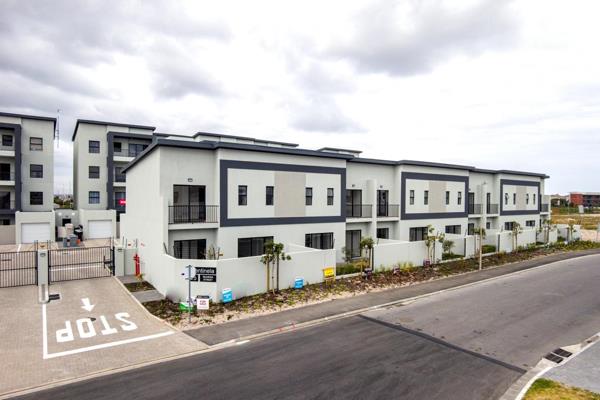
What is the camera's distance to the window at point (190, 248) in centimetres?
2019

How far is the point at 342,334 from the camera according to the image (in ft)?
43.3

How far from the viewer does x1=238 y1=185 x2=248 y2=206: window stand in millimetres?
21391

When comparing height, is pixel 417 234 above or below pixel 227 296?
above

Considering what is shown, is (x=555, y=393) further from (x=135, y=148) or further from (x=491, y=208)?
(x=135, y=148)

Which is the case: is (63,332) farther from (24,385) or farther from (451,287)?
(451,287)

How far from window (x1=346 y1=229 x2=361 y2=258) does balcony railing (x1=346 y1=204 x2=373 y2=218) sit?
1295mm

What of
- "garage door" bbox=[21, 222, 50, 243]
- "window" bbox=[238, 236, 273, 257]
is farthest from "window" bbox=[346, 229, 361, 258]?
"garage door" bbox=[21, 222, 50, 243]

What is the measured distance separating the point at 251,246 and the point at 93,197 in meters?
32.7

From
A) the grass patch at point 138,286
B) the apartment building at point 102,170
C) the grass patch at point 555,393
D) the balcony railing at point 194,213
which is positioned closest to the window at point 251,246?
the balcony railing at point 194,213

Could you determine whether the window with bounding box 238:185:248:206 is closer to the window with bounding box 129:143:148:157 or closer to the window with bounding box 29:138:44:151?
the window with bounding box 129:143:148:157

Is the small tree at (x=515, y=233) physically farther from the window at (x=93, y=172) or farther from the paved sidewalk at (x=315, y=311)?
the window at (x=93, y=172)

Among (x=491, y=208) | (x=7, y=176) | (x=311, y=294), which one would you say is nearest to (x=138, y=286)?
(x=311, y=294)

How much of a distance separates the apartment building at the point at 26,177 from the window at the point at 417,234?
3862cm

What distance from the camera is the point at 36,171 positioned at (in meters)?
40.1
